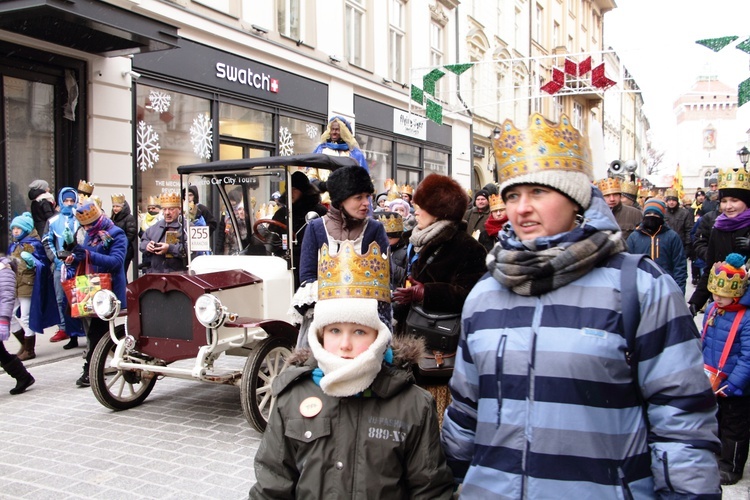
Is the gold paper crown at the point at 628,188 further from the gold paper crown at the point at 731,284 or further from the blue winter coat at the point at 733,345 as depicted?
the gold paper crown at the point at 731,284

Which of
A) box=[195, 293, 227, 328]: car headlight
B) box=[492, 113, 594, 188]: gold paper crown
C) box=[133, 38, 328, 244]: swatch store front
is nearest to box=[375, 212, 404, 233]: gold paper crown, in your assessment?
box=[195, 293, 227, 328]: car headlight

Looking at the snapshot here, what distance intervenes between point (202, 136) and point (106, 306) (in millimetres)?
8198

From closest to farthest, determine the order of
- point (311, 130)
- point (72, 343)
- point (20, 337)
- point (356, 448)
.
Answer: point (356, 448) < point (20, 337) < point (72, 343) < point (311, 130)

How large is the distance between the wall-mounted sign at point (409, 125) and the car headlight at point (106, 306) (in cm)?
1624

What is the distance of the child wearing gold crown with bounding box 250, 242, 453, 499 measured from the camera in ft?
7.58

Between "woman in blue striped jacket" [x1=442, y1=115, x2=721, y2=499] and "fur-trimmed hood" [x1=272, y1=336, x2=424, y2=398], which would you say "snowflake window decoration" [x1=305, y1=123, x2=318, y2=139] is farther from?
"woman in blue striped jacket" [x1=442, y1=115, x2=721, y2=499]

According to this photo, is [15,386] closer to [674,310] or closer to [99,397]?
[99,397]

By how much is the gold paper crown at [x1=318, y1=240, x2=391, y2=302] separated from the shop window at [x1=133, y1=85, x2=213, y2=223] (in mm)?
9484

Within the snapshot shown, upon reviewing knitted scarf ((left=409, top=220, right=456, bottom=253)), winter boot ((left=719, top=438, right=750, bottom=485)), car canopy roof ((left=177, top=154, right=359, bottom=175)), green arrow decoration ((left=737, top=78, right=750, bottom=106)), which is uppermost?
green arrow decoration ((left=737, top=78, right=750, bottom=106))

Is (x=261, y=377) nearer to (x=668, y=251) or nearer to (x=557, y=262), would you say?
(x=557, y=262)

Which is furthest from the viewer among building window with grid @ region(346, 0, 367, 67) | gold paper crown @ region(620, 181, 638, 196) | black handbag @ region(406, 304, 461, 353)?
building window with grid @ region(346, 0, 367, 67)

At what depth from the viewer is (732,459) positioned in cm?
434

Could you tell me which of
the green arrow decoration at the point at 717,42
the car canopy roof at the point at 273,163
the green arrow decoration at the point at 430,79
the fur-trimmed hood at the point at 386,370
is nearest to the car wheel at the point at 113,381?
the car canopy roof at the point at 273,163

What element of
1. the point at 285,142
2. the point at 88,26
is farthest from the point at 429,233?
the point at 285,142
